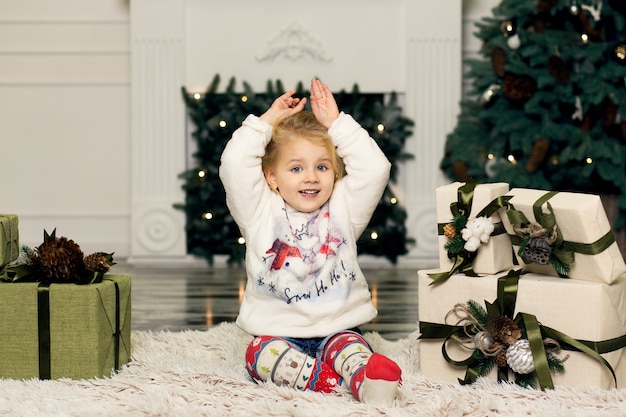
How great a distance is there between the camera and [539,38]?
483cm

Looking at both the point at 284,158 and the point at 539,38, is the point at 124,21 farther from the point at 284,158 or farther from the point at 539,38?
the point at 284,158

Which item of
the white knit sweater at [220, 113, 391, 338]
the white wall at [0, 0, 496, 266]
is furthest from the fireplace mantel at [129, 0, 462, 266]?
the white knit sweater at [220, 113, 391, 338]

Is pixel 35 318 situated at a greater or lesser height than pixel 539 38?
lesser

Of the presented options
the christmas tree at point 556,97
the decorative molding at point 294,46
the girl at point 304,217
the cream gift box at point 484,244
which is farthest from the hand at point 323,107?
the decorative molding at point 294,46

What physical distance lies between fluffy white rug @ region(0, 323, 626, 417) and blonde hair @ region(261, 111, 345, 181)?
0.63 m

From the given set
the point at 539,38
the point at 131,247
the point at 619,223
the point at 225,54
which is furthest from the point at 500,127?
the point at 131,247

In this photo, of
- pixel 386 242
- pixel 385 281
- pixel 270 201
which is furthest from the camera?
pixel 386 242

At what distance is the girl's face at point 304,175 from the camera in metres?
2.52

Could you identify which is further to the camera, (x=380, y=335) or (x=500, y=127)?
(x=500, y=127)

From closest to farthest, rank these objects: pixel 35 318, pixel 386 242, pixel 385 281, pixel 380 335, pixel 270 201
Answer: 1. pixel 35 318
2. pixel 270 201
3. pixel 380 335
4. pixel 385 281
5. pixel 386 242

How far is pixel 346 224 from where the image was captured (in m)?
2.55

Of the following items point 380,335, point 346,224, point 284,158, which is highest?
point 284,158

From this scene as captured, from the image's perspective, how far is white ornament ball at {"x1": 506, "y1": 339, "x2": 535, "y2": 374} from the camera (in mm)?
2238

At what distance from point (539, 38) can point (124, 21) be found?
2640mm
